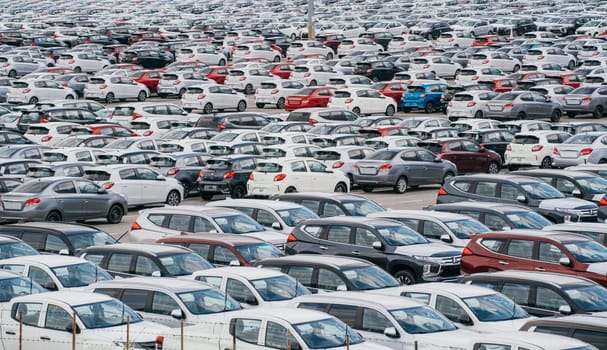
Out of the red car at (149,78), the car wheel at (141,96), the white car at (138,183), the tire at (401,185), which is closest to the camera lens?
the white car at (138,183)

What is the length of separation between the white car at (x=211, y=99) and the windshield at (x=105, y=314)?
37011mm

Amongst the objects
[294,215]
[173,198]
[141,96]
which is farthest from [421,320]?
[141,96]

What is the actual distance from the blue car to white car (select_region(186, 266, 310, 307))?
120 feet

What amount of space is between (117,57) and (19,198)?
1754 inches

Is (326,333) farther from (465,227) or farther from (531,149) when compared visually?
(531,149)

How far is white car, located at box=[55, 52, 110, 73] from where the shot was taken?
68.7 m

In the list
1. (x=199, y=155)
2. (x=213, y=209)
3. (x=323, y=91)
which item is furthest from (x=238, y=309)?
(x=323, y=91)

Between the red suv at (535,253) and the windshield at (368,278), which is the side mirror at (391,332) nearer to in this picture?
the windshield at (368,278)

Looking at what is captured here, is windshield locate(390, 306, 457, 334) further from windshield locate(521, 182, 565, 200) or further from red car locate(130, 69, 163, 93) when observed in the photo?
red car locate(130, 69, 163, 93)

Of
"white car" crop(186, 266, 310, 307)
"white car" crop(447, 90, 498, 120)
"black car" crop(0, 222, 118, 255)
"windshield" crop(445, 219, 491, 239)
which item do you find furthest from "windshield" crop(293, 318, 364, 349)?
"white car" crop(447, 90, 498, 120)

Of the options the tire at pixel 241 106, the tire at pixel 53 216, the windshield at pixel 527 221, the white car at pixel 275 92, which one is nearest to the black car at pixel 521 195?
the windshield at pixel 527 221

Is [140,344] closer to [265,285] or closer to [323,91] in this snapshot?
[265,285]

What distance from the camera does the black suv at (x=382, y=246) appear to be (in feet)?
81.6

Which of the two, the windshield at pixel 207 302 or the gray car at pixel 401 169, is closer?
the windshield at pixel 207 302
